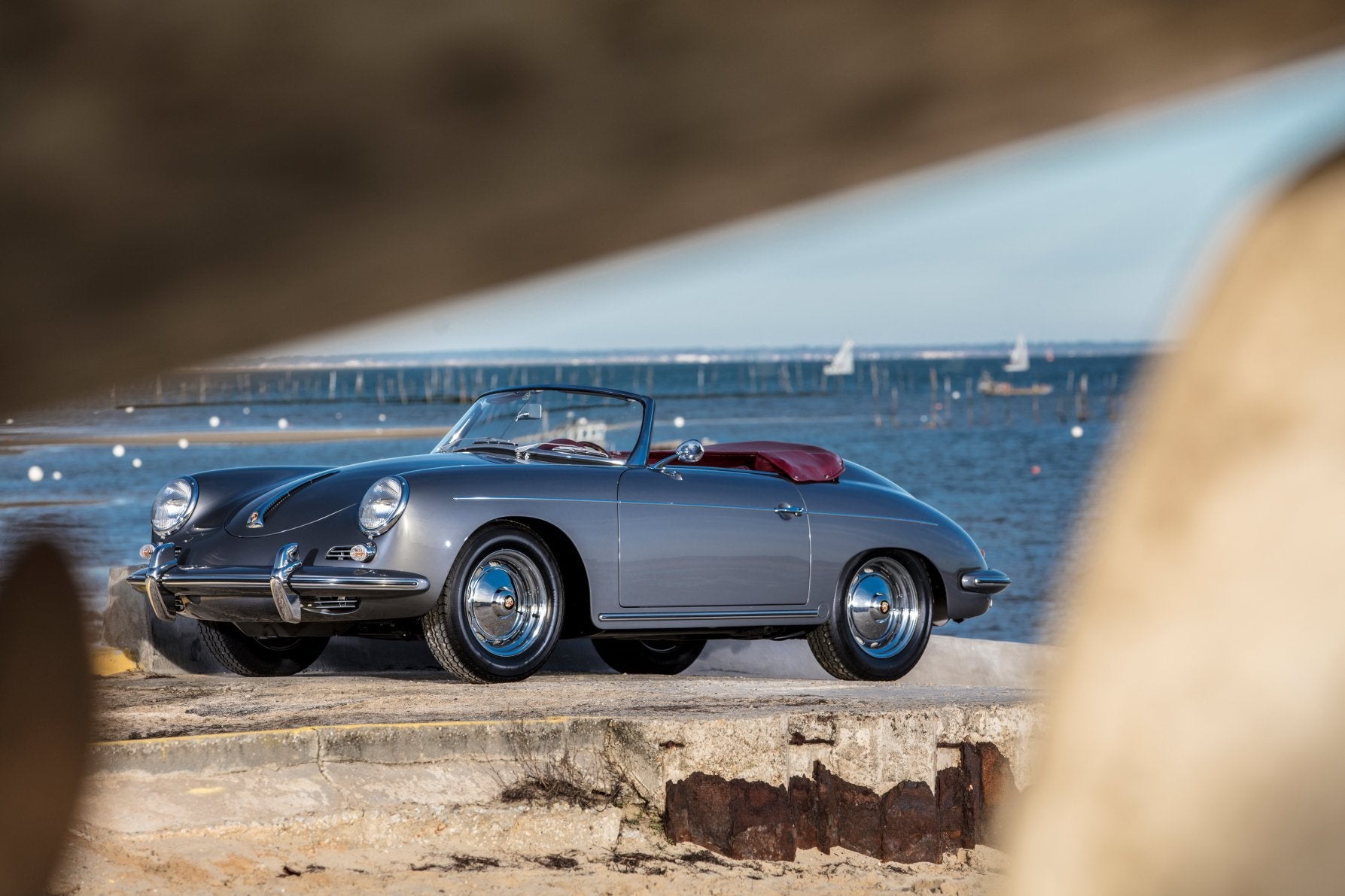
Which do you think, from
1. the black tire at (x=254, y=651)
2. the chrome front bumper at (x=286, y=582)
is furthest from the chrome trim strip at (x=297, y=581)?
the black tire at (x=254, y=651)

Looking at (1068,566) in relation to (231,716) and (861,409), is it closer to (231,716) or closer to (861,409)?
(231,716)

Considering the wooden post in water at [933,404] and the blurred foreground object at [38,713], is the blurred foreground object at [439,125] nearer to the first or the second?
the blurred foreground object at [38,713]

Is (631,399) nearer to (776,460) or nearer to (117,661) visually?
(776,460)

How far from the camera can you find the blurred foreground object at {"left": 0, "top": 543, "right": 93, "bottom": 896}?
2.12 ft

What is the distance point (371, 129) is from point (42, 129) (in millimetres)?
88

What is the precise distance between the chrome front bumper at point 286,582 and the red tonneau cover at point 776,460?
1843 mm

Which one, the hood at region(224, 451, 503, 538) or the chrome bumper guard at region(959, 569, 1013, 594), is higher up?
the hood at region(224, 451, 503, 538)

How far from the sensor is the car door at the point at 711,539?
6883 mm

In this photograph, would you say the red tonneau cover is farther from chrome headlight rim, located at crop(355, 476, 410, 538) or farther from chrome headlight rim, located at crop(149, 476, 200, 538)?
chrome headlight rim, located at crop(149, 476, 200, 538)

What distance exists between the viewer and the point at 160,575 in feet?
21.8

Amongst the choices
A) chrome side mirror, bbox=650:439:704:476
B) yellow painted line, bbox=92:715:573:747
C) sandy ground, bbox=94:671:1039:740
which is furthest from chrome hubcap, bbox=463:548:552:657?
yellow painted line, bbox=92:715:573:747

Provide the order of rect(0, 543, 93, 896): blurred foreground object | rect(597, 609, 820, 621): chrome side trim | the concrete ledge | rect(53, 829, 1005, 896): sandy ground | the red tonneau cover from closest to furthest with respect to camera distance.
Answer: rect(0, 543, 93, 896): blurred foreground object < rect(53, 829, 1005, 896): sandy ground < the concrete ledge < rect(597, 609, 820, 621): chrome side trim < the red tonneau cover

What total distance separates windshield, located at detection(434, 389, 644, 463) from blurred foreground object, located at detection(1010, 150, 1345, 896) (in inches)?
261

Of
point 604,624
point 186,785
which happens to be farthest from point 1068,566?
point 604,624
